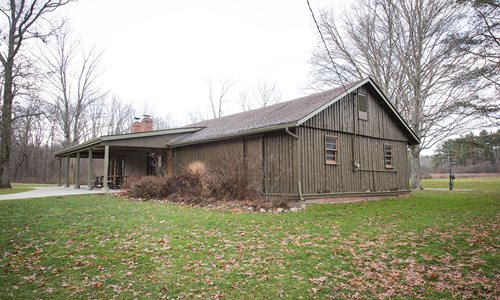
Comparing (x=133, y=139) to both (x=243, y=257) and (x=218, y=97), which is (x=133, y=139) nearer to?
(x=243, y=257)

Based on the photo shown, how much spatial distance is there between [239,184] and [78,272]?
7381 mm

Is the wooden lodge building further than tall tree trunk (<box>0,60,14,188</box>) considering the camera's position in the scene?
No

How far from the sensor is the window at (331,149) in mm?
12918

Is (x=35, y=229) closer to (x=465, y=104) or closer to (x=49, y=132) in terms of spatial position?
(x=465, y=104)

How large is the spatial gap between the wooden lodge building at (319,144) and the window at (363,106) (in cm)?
5

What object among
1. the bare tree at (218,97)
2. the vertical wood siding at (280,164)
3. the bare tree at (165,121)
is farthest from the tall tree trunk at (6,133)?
the bare tree at (165,121)

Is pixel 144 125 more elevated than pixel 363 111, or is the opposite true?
pixel 144 125

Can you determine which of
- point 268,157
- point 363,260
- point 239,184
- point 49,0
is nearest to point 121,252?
point 363,260

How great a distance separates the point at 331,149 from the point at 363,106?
3.34 m

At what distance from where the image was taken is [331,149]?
13109 mm

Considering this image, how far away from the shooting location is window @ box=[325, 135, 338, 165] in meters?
12.9

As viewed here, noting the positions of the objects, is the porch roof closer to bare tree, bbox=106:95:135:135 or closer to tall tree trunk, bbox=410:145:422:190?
tall tree trunk, bbox=410:145:422:190

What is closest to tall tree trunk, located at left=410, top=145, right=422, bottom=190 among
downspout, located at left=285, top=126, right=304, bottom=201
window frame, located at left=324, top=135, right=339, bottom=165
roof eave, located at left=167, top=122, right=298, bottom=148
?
window frame, located at left=324, top=135, right=339, bottom=165

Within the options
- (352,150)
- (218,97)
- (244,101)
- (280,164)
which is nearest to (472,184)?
(352,150)
